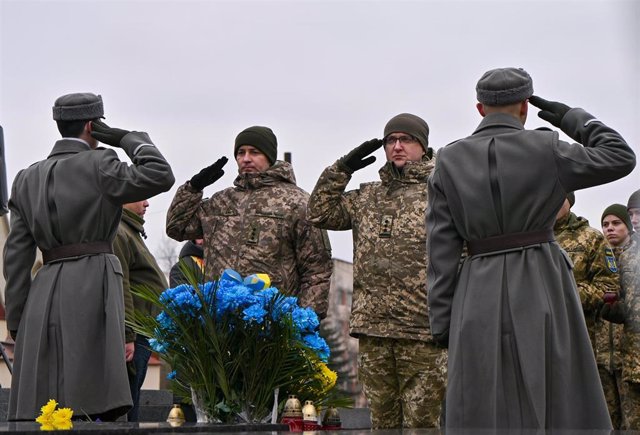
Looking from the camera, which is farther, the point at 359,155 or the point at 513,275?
the point at 359,155

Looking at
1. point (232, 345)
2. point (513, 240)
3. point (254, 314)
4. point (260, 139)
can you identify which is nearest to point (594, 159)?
point (513, 240)

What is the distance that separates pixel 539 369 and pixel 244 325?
167 centimetres

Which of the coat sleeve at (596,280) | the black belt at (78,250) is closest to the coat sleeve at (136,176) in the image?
the black belt at (78,250)

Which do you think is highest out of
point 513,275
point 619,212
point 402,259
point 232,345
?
point 619,212

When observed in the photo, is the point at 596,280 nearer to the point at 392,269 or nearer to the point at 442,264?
the point at 392,269

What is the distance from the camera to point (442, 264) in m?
7.05

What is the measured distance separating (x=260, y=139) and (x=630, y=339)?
3.43 meters

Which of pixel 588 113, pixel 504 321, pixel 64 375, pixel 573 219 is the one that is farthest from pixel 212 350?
pixel 573 219

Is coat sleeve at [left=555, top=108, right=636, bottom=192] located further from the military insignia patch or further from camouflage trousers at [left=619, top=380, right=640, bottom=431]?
camouflage trousers at [left=619, top=380, right=640, bottom=431]

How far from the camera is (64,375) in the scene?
7.88 metres

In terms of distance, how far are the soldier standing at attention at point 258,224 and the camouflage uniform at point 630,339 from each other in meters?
2.37

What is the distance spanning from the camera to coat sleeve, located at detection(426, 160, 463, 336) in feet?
23.1

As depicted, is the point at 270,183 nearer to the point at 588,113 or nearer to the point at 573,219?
the point at 573,219

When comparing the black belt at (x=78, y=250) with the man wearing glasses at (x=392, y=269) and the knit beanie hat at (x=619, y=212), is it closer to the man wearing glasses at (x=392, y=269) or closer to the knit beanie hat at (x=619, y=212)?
the man wearing glasses at (x=392, y=269)
